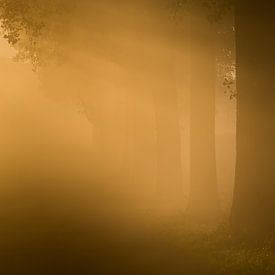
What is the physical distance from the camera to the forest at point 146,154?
46.7ft

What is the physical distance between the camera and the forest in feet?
46.7

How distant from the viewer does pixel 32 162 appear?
47406mm

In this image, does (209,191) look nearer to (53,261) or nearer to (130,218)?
(130,218)

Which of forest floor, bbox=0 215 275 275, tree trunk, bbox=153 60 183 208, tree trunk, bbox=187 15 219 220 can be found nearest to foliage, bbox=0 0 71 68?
tree trunk, bbox=153 60 183 208

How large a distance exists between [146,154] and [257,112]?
15370 mm

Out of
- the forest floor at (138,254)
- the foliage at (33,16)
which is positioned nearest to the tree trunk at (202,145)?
the forest floor at (138,254)

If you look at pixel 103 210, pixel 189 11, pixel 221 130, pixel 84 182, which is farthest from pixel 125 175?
pixel 221 130

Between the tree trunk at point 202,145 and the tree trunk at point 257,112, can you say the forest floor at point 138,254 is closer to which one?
the tree trunk at point 257,112

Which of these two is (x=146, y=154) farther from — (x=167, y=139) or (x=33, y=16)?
(x=33, y=16)

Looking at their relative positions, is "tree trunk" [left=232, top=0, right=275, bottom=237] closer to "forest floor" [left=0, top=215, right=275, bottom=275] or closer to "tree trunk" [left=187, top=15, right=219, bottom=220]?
"forest floor" [left=0, top=215, right=275, bottom=275]

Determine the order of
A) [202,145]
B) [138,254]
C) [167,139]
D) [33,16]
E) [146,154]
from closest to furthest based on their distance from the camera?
[138,254] → [202,145] → [33,16] → [167,139] → [146,154]

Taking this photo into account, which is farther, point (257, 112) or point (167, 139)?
point (167, 139)

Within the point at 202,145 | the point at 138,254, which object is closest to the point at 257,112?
the point at 138,254

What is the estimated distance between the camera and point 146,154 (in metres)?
29.3
